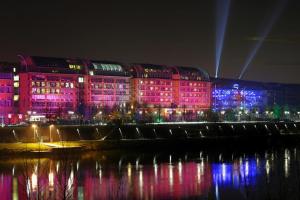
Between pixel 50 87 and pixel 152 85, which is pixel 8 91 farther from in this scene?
pixel 152 85

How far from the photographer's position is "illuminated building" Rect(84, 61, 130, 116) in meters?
84.4

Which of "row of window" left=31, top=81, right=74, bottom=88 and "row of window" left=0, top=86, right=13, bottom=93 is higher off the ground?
"row of window" left=31, top=81, right=74, bottom=88

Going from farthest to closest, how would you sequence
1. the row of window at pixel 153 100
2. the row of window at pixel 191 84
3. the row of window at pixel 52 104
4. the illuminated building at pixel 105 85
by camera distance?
the row of window at pixel 191 84 < the row of window at pixel 153 100 < the illuminated building at pixel 105 85 < the row of window at pixel 52 104

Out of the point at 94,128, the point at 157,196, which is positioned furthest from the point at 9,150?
the point at 157,196

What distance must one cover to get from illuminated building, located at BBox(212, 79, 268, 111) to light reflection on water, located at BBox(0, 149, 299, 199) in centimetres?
6470

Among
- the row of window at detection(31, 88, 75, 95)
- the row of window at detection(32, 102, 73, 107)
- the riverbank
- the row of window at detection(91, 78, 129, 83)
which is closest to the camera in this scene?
the riverbank

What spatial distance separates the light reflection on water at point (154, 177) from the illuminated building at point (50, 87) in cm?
3664

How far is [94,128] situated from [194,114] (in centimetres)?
4530

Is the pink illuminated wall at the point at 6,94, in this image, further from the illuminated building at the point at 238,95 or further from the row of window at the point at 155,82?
the illuminated building at the point at 238,95

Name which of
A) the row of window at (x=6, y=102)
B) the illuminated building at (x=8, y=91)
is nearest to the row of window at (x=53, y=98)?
the illuminated building at (x=8, y=91)

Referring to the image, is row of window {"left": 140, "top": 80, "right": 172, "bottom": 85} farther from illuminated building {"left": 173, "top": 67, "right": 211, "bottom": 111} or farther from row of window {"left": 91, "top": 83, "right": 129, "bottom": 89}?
row of window {"left": 91, "top": 83, "right": 129, "bottom": 89}

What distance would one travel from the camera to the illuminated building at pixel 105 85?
277ft

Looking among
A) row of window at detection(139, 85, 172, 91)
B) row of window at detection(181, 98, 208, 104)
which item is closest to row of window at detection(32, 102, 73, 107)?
row of window at detection(139, 85, 172, 91)

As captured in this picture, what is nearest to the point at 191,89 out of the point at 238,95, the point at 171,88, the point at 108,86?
the point at 171,88
